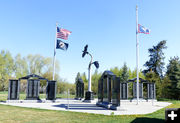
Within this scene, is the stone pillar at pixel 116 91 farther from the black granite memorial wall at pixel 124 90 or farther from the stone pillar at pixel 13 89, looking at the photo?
the black granite memorial wall at pixel 124 90

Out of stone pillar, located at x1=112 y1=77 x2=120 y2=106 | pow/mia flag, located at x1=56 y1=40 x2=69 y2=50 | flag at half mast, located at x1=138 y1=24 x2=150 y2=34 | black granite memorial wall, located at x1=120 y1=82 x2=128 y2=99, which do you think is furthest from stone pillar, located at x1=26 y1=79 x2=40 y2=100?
flag at half mast, located at x1=138 y1=24 x2=150 y2=34

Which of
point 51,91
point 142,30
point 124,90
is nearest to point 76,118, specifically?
point 51,91

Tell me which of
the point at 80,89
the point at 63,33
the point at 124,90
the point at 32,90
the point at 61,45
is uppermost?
the point at 63,33

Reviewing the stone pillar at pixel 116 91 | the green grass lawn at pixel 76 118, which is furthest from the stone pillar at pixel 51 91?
the green grass lawn at pixel 76 118

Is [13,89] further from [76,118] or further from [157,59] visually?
[157,59]

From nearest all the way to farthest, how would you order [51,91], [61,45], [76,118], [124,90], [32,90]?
Answer: [76,118] < [32,90] < [51,91] < [61,45] < [124,90]

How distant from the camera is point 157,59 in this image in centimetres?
3888

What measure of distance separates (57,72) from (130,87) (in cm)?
2049

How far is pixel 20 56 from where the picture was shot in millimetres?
47188

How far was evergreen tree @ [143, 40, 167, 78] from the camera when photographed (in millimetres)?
38750

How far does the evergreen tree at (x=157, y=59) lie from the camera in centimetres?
3875

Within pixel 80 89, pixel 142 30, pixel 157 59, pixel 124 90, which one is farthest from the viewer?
pixel 157 59

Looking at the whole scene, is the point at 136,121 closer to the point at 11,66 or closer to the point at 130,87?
the point at 130,87

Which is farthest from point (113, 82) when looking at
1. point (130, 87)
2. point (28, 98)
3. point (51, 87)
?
point (130, 87)
